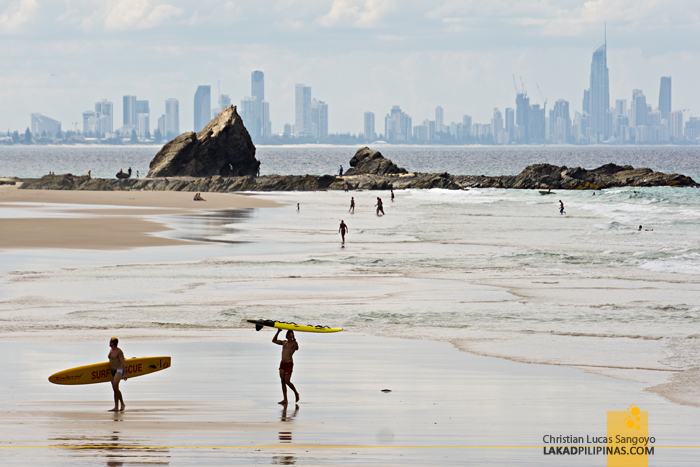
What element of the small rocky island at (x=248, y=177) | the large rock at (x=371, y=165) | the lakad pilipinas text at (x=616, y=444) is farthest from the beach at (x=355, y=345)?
the large rock at (x=371, y=165)

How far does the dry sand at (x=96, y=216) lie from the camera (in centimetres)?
3326

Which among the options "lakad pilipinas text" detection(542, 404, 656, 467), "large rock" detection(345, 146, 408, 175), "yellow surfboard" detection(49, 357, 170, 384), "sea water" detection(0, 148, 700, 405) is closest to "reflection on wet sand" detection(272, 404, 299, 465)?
"yellow surfboard" detection(49, 357, 170, 384)

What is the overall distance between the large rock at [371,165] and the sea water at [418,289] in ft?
166

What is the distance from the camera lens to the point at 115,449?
9625 mm

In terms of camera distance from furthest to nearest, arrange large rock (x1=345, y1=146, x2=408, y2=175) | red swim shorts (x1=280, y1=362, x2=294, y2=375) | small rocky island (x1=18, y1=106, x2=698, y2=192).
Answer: large rock (x1=345, y1=146, x2=408, y2=175) < small rocky island (x1=18, y1=106, x2=698, y2=192) < red swim shorts (x1=280, y1=362, x2=294, y2=375)

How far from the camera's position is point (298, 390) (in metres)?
12.6

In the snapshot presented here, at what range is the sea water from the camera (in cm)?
1684

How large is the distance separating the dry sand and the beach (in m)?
1.00

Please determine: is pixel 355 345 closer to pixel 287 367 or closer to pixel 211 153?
pixel 287 367

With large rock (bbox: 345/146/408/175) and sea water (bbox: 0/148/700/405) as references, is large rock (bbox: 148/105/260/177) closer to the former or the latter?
large rock (bbox: 345/146/408/175)

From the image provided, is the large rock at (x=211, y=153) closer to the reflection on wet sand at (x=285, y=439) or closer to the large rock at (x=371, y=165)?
the large rock at (x=371, y=165)

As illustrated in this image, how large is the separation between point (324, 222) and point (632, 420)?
35910mm

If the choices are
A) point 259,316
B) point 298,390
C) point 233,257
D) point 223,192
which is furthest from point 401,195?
point 298,390

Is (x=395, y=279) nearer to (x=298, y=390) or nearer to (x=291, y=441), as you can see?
(x=298, y=390)
